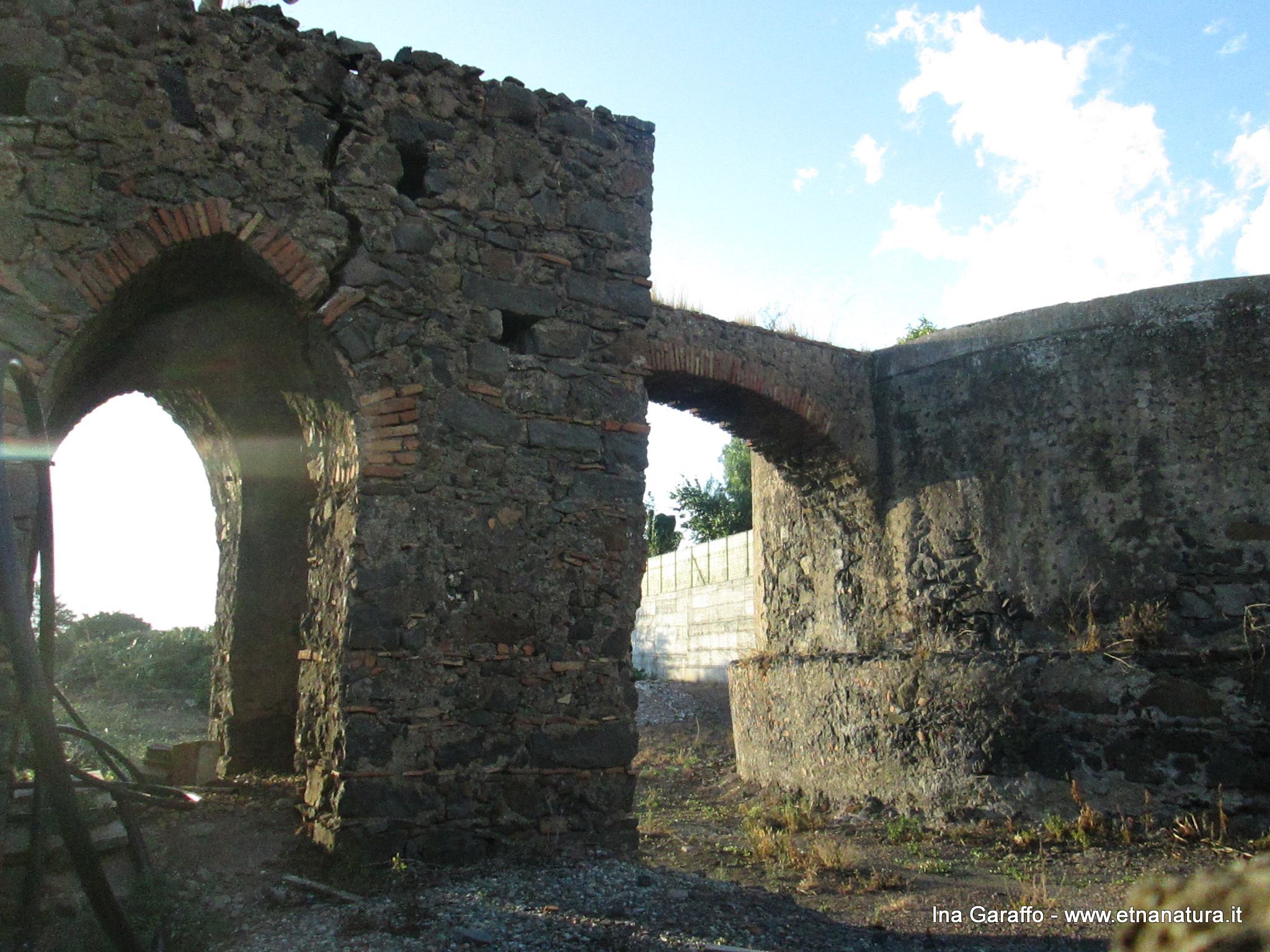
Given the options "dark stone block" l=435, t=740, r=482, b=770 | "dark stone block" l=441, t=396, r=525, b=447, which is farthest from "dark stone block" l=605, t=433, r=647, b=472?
"dark stone block" l=435, t=740, r=482, b=770

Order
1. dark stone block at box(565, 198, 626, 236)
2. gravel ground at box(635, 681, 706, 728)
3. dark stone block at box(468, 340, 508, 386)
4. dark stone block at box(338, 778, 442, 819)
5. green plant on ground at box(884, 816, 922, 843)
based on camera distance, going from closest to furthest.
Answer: dark stone block at box(338, 778, 442, 819) < dark stone block at box(468, 340, 508, 386) < dark stone block at box(565, 198, 626, 236) < green plant on ground at box(884, 816, 922, 843) < gravel ground at box(635, 681, 706, 728)

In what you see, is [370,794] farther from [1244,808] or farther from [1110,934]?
[1244,808]

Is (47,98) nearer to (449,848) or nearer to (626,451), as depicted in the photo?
(626,451)

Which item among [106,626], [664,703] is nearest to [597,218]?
[664,703]

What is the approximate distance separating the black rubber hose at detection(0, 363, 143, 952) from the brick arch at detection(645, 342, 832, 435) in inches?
174

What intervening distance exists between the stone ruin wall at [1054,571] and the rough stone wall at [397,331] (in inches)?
130

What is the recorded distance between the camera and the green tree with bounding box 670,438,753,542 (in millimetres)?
22703

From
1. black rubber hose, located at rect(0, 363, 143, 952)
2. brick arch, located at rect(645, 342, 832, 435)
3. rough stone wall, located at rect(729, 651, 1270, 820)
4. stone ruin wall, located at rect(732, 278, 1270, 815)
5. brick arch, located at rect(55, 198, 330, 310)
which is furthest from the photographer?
brick arch, located at rect(645, 342, 832, 435)

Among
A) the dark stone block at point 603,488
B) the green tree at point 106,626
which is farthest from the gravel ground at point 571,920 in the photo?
the green tree at point 106,626

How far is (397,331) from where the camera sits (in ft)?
16.4

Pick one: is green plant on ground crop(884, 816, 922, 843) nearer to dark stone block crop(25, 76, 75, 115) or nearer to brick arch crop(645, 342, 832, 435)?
brick arch crop(645, 342, 832, 435)

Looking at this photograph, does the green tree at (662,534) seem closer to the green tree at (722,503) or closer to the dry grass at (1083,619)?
the green tree at (722,503)

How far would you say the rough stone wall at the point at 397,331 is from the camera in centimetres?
445

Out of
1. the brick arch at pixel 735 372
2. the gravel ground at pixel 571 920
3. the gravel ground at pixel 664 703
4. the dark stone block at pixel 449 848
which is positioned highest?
the brick arch at pixel 735 372
